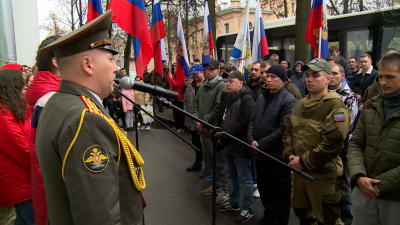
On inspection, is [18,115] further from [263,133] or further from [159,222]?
[263,133]

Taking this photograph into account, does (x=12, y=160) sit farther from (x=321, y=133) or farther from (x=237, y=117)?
(x=321, y=133)

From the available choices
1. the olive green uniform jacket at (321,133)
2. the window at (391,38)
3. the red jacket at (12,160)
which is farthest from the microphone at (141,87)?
the window at (391,38)

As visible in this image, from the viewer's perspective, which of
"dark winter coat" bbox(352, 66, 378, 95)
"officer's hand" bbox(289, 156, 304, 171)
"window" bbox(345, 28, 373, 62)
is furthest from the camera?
"window" bbox(345, 28, 373, 62)

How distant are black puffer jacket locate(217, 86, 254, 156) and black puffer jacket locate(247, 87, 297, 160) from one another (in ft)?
0.71

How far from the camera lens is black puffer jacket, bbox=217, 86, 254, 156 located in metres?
3.77

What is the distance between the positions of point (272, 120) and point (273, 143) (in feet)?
0.94

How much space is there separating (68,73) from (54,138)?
1.10 ft

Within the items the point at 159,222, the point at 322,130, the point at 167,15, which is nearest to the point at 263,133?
the point at 322,130

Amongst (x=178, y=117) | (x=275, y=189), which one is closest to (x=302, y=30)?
(x=178, y=117)

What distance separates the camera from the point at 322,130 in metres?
2.72

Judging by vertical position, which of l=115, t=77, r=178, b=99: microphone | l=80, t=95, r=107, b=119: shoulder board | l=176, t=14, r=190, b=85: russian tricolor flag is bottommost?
l=80, t=95, r=107, b=119: shoulder board

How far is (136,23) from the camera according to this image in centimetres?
438

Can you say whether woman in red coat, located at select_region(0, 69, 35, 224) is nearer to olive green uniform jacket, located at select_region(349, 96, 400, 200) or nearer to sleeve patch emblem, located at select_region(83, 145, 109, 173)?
sleeve patch emblem, located at select_region(83, 145, 109, 173)

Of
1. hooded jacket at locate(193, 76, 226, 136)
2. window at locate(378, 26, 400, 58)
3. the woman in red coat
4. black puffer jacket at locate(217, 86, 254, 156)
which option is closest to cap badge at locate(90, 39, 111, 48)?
the woman in red coat
